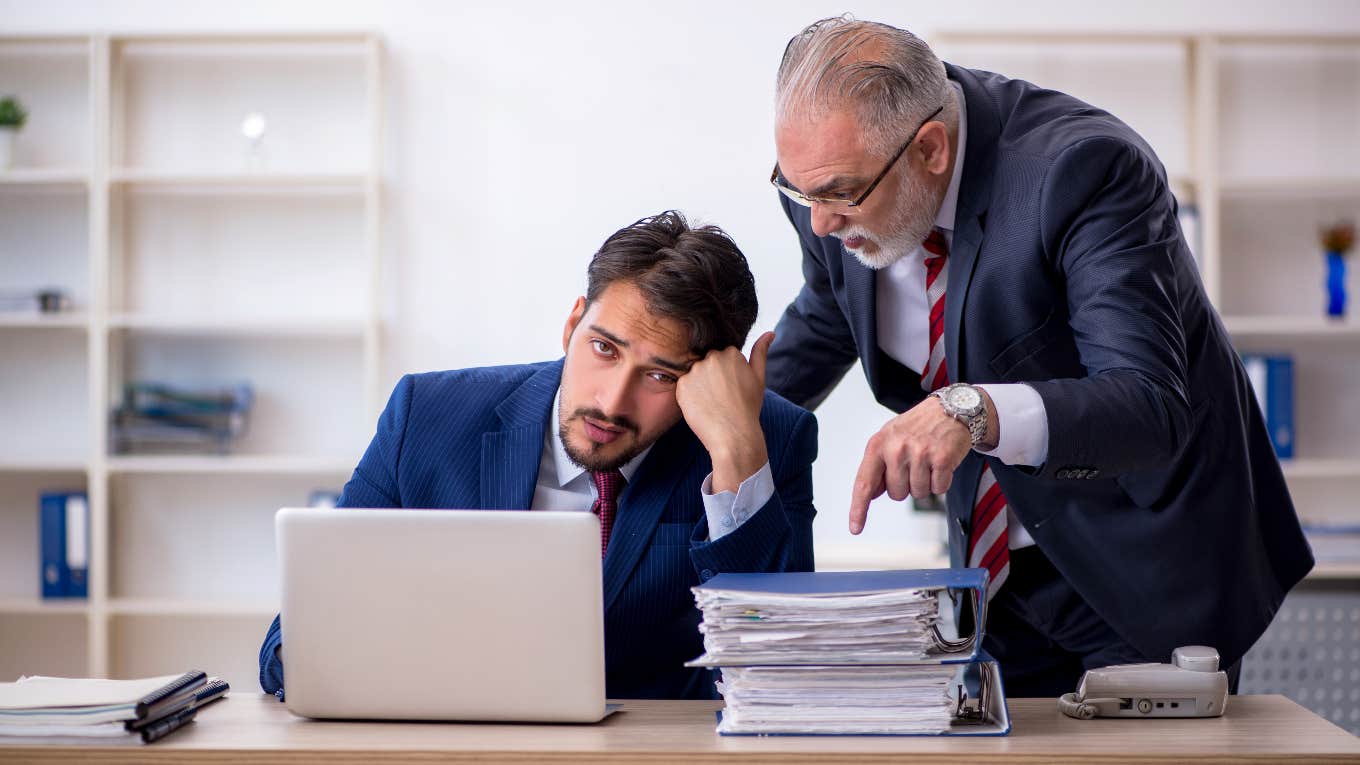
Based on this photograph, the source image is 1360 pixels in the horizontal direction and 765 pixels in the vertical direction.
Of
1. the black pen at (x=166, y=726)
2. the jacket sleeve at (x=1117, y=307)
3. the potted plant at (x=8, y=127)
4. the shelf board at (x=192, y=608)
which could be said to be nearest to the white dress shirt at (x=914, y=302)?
the jacket sleeve at (x=1117, y=307)

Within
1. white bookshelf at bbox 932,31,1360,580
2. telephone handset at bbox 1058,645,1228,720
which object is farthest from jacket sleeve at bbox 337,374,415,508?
white bookshelf at bbox 932,31,1360,580

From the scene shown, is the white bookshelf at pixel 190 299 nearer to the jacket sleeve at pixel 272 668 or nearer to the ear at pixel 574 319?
the ear at pixel 574 319

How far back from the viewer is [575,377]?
1762 mm

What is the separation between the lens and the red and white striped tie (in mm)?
1820

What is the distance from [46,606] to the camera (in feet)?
12.1

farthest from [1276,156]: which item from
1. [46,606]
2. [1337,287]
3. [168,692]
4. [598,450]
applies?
[46,606]

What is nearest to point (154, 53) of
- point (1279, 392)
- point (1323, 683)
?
point (1279, 392)

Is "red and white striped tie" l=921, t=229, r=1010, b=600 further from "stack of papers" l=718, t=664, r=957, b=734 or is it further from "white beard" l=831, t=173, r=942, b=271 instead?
"stack of papers" l=718, t=664, r=957, b=734

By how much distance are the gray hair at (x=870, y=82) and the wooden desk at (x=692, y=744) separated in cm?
77

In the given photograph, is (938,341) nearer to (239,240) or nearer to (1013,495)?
(1013,495)

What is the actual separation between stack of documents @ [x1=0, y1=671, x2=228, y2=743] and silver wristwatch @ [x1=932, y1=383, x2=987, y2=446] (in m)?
0.85

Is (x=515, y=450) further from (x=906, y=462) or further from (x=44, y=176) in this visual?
(x=44, y=176)

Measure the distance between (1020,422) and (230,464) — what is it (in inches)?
114

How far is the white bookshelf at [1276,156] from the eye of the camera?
3865 mm
